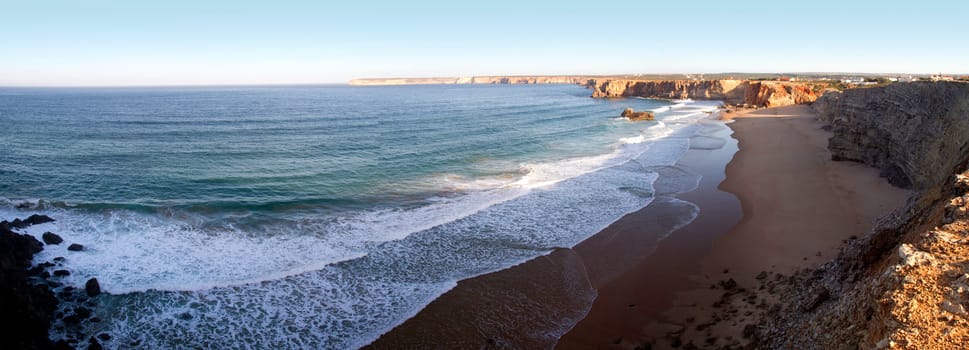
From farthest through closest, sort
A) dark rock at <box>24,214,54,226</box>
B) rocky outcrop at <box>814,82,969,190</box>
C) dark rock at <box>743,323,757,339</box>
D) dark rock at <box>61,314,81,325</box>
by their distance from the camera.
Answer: dark rock at <box>24,214,54,226</box> < rocky outcrop at <box>814,82,969,190</box> < dark rock at <box>61,314,81,325</box> < dark rock at <box>743,323,757,339</box>

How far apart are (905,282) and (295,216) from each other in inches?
697

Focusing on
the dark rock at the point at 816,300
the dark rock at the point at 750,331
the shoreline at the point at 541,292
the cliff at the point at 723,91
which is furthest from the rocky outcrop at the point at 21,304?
the cliff at the point at 723,91

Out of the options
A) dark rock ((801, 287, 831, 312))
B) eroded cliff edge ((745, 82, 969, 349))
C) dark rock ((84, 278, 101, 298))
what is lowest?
dark rock ((84, 278, 101, 298))

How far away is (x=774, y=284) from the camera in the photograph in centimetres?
1123

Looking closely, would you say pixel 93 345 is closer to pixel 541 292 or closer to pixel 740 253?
pixel 541 292

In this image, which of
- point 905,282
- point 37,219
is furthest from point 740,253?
point 37,219

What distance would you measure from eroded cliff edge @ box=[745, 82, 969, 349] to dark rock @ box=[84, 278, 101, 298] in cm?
1504

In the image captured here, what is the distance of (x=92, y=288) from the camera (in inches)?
482

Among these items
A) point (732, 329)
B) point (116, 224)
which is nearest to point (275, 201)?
point (116, 224)

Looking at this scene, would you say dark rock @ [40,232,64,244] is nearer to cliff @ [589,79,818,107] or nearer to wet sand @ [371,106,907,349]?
wet sand @ [371,106,907,349]

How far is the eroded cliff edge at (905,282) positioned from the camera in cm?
524

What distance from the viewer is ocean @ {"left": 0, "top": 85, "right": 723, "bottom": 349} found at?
1160 centimetres

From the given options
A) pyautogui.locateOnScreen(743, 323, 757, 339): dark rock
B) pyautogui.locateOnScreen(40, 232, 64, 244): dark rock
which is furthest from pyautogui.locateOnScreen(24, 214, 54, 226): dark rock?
pyautogui.locateOnScreen(743, 323, 757, 339): dark rock

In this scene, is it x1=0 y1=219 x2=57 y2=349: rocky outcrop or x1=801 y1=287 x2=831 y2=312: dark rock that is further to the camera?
x1=0 y1=219 x2=57 y2=349: rocky outcrop
